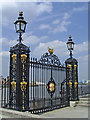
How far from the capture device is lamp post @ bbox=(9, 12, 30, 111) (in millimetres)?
7493

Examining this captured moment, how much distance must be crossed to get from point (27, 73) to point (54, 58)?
3.02 metres

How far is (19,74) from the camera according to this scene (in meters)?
7.52

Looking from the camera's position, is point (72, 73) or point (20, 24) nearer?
point (20, 24)

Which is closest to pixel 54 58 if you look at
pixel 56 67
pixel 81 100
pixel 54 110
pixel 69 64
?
pixel 56 67

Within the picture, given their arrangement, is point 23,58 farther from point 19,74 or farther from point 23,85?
point 23,85

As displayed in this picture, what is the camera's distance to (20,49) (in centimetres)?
769

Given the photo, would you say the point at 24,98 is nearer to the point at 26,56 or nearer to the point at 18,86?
the point at 18,86

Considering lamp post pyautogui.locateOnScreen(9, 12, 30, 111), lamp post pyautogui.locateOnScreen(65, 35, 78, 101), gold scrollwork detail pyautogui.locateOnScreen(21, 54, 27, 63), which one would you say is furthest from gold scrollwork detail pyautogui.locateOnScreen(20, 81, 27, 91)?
lamp post pyautogui.locateOnScreen(65, 35, 78, 101)

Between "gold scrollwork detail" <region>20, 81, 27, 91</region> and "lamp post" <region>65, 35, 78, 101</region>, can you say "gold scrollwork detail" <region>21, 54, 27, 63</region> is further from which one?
"lamp post" <region>65, 35, 78, 101</region>

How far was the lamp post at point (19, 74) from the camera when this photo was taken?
7493mm

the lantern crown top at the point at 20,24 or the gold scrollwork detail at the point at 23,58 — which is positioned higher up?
the lantern crown top at the point at 20,24

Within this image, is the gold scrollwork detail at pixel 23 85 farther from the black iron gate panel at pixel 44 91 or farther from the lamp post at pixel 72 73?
the lamp post at pixel 72 73

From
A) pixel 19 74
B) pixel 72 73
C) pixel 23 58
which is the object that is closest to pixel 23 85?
pixel 19 74

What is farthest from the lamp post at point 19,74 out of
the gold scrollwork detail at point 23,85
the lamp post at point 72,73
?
the lamp post at point 72,73
